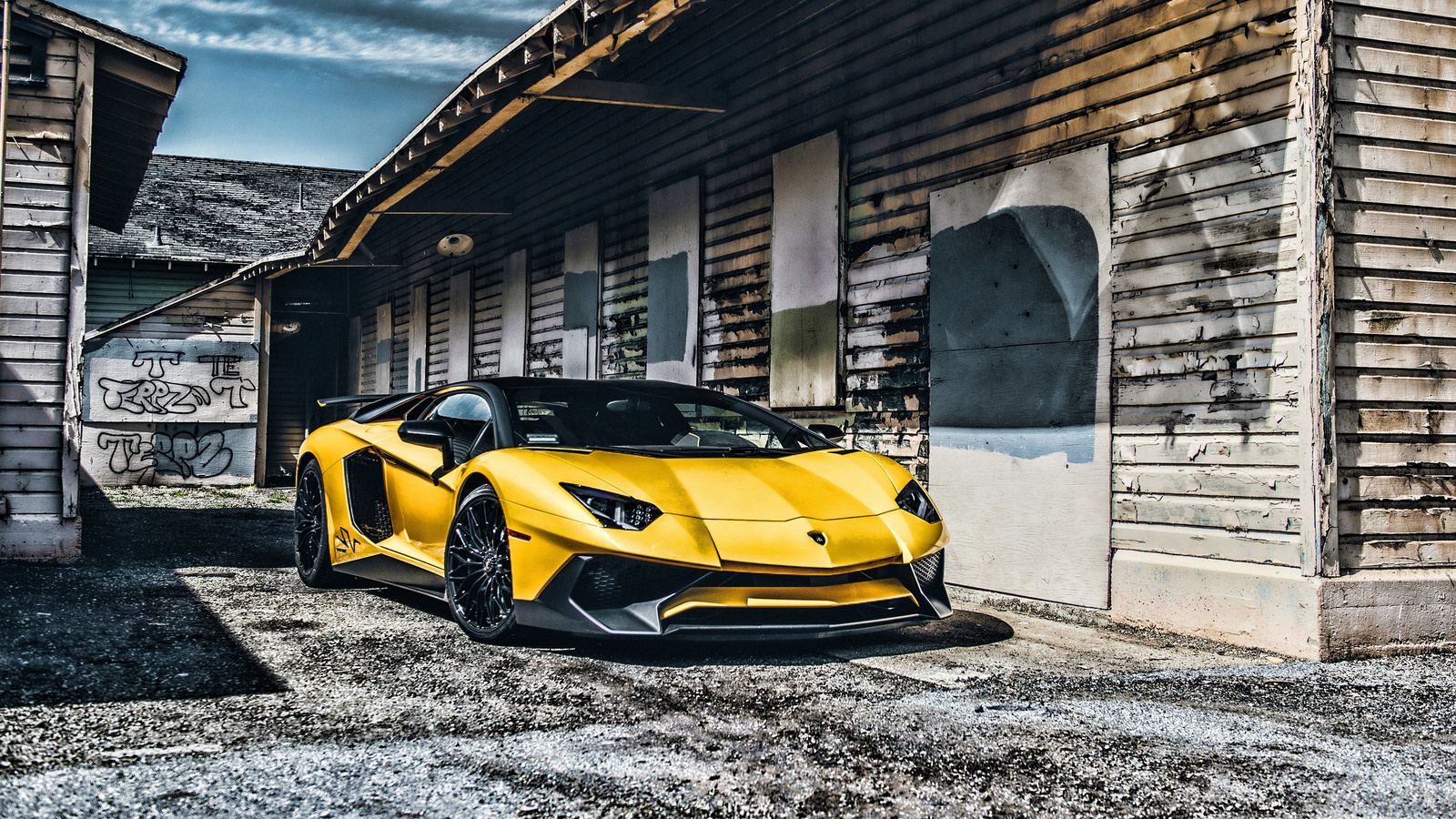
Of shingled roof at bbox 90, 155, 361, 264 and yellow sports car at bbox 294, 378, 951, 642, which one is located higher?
shingled roof at bbox 90, 155, 361, 264

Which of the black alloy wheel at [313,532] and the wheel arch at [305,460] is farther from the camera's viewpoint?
the wheel arch at [305,460]

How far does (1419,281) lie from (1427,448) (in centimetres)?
82

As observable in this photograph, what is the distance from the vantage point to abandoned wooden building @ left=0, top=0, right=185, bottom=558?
7.43 m

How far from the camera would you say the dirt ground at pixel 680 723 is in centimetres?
268

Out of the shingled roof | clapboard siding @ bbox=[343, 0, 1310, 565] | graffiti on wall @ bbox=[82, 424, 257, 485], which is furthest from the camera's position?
the shingled roof

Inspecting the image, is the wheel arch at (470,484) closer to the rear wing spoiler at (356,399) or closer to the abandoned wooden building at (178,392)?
the rear wing spoiler at (356,399)

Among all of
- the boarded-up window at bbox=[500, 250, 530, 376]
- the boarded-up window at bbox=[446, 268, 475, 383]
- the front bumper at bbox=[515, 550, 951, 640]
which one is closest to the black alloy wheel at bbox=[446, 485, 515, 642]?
the front bumper at bbox=[515, 550, 951, 640]

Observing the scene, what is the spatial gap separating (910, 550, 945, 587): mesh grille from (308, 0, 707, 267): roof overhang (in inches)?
160

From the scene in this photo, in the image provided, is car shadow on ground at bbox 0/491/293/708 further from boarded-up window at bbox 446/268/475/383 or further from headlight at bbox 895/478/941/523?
boarded-up window at bbox 446/268/475/383

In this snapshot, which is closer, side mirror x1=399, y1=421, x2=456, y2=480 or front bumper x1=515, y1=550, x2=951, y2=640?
front bumper x1=515, y1=550, x2=951, y2=640

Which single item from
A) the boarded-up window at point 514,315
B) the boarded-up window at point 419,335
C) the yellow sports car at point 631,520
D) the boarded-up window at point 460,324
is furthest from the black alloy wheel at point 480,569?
the boarded-up window at point 419,335

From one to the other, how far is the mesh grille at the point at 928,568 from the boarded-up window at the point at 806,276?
12.2 feet

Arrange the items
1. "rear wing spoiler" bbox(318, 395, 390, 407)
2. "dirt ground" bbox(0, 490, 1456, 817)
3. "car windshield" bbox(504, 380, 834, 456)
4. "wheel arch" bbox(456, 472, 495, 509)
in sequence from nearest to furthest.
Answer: "dirt ground" bbox(0, 490, 1456, 817), "wheel arch" bbox(456, 472, 495, 509), "car windshield" bbox(504, 380, 834, 456), "rear wing spoiler" bbox(318, 395, 390, 407)

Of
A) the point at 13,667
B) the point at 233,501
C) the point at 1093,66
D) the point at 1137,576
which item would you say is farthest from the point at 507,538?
the point at 233,501
